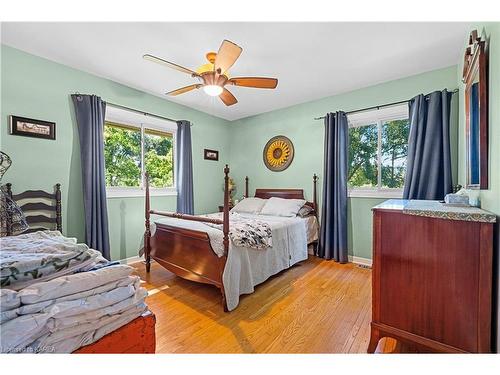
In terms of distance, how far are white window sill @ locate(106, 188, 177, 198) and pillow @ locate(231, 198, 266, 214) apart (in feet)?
3.59

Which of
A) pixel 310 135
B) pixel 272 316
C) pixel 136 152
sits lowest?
pixel 272 316

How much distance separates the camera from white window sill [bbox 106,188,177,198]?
314 centimetres

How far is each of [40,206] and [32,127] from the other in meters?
0.83

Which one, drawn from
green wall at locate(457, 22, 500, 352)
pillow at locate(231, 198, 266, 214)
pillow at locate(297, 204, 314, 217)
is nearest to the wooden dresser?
green wall at locate(457, 22, 500, 352)

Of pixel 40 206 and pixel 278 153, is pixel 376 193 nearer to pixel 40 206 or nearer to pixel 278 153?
pixel 278 153

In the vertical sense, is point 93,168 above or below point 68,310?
above

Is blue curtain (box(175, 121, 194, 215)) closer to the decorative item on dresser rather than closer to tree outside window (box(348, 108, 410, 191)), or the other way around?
the decorative item on dresser

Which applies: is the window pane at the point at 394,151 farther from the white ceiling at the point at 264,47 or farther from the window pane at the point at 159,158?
the window pane at the point at 159,158

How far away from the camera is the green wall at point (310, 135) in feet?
9.38

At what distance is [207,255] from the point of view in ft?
7.36

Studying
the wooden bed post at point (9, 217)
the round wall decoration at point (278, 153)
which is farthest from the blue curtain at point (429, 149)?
the wooden bed post at point (9, 217)

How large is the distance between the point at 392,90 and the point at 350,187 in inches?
54.7

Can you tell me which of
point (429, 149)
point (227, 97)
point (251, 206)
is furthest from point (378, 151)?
point (227, 97)
